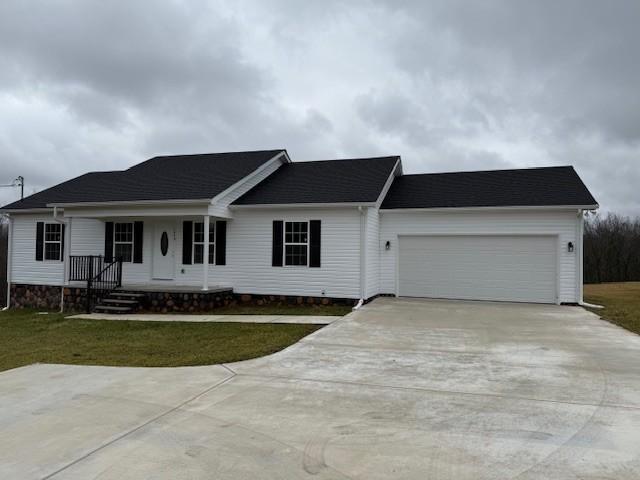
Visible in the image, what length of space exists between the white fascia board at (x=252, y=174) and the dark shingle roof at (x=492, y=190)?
441 centimetres

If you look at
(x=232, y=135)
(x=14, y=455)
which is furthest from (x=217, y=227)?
(x=232, y=135)

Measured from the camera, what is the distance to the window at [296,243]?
14.1 m

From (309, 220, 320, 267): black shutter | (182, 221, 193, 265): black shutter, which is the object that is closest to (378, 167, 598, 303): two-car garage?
(309, 220, 320, 267): black shutter

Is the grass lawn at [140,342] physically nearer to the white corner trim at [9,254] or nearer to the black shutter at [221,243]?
the black shutter at [221,243]

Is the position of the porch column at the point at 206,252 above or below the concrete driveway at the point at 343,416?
above

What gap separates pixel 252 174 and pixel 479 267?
7894mm

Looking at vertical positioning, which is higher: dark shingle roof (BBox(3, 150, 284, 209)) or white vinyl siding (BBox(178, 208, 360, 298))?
dark shingle roof (BBox(3, 150, 284, 209))

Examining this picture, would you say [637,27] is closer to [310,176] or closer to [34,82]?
[310,176]

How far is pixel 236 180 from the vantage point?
48.2 feet

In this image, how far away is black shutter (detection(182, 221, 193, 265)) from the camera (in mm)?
15156

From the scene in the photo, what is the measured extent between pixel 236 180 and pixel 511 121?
16.3 m

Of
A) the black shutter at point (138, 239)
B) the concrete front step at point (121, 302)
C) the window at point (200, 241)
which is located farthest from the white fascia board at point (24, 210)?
the window at point (200, 241)

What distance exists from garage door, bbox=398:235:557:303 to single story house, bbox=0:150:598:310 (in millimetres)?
31

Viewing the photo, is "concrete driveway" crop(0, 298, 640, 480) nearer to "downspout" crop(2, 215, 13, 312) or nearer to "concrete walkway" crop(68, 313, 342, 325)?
"concrete walkway" crop(68, 313, 342, 325)
